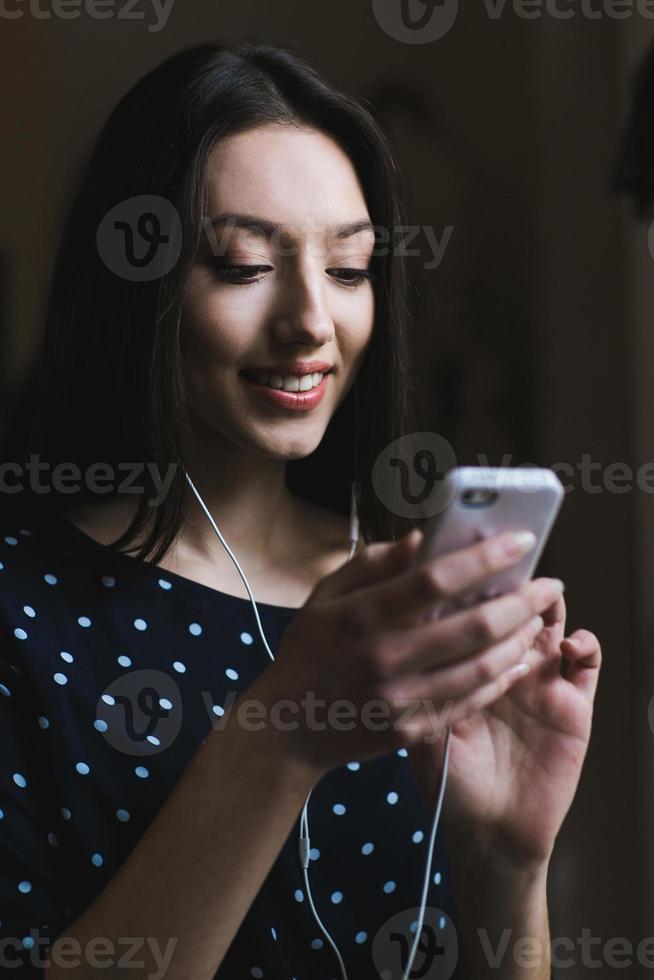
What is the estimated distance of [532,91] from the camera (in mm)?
1632

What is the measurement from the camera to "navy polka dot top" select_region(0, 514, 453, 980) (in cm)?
83

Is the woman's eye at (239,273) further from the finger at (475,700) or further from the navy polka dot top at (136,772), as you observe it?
the finger at (475,700)

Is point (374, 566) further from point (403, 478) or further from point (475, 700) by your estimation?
point (403, 478)

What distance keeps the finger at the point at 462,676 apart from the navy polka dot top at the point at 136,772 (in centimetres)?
35

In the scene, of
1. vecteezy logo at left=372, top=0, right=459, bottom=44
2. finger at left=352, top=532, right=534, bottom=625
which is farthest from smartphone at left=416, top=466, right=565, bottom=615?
vecteezy logo at left=372, top=0, right=459, bottom=44

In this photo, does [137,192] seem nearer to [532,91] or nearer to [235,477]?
[235,477]

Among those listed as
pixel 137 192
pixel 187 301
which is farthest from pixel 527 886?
pixel 137 192

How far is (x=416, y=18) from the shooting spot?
5.94ft

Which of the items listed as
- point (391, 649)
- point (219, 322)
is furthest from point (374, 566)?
point (219, 322)

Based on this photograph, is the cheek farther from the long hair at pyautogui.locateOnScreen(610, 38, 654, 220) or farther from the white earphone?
the long hair at pyautogui.locateOnScreen(610, 38, 654, 220)

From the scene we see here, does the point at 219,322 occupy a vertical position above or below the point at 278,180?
below

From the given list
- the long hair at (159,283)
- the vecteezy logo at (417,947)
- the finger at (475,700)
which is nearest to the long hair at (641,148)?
the finger at (475,700)

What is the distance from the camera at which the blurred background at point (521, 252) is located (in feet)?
4.82

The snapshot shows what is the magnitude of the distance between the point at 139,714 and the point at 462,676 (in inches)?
14.9
